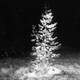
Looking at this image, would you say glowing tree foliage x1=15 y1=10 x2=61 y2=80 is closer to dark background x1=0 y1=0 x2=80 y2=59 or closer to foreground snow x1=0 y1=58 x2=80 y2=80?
foreground snow x1=0 y1=58 x2=80 y2=80

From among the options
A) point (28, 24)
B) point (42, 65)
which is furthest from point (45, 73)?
point (28, 24)

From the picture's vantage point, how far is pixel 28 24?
1075 centimetres

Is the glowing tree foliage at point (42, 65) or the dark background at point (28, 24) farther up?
the dark background at point (28, 24)

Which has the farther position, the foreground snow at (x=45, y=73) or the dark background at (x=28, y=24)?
the dark background at (x=28, y=24)

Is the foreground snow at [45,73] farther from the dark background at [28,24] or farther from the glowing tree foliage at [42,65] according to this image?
the dark background at [28,24]

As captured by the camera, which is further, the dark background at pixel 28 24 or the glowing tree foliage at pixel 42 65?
the dark background at pixel 28 24

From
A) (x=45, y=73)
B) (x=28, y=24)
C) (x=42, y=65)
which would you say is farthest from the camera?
(x=28, y=24)

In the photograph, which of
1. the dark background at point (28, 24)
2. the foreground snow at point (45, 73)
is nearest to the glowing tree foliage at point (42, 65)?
the foreground snow at point (45, 73)

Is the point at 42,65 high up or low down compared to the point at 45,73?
up

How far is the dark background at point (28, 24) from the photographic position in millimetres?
9852

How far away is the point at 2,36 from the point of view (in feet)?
32.9

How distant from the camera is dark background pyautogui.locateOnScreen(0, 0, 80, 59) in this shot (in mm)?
9852

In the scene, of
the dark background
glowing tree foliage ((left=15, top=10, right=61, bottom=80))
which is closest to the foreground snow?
glowing tree foliage ((left=15, top=10, right=61, bottom=80))

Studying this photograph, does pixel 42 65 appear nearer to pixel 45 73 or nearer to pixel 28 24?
pixel 45 73
